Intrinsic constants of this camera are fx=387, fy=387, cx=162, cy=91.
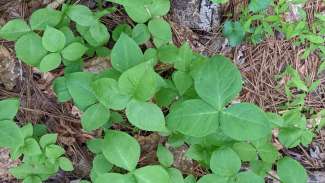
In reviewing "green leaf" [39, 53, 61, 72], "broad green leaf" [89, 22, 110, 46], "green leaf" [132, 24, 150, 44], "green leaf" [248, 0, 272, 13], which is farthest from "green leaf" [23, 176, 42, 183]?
"green leaf" [248, 0, 272, 13]

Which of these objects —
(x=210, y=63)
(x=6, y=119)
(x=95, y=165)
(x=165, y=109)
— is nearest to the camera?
(x=210, y=63)

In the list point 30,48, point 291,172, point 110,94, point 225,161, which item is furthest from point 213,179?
point 30,48

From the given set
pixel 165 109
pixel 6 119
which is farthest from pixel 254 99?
pixel 6 119

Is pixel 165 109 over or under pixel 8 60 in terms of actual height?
under

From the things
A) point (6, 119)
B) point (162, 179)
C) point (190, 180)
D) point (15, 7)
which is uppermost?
point (15, 7)

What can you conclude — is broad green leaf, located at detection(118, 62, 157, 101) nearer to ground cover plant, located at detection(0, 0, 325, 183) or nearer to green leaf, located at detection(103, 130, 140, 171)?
ground cover plant, located at detection(0, 0, 325, 183)

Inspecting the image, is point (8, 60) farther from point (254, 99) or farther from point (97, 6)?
point (254, 99)

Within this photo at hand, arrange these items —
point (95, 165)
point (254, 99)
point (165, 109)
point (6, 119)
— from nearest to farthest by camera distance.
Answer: point (6, 119), point (95, 165), point (165, 109), point (254, 99)
